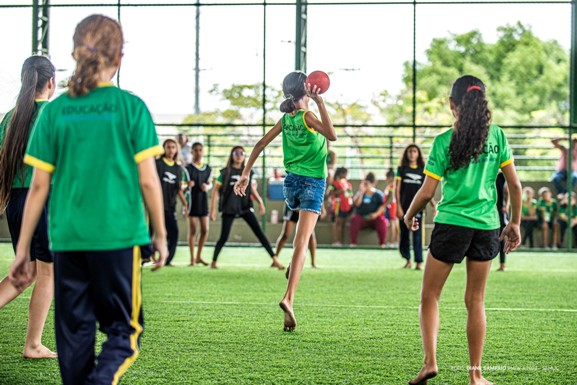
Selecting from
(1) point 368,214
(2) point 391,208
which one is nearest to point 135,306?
(1) point 368,214

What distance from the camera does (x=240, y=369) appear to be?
18.7 feet

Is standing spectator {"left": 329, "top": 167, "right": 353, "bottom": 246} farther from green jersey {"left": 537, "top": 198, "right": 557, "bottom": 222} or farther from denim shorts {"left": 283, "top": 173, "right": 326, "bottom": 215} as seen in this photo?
denim shorts {"left": 283, "top": 173, "right": 326, "bottom": 215}

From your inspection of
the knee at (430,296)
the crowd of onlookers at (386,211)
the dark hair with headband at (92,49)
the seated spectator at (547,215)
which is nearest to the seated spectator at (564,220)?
the crowd of onlookers at (386,211)

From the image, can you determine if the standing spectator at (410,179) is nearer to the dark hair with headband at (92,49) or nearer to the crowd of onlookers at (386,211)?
the crowd of onlookers at (386,211)

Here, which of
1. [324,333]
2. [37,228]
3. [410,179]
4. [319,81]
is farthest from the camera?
[410,179]

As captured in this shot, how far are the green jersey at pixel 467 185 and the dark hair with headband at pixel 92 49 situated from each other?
6.31 feet

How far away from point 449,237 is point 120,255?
1936mm

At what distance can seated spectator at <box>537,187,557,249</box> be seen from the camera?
19.2m

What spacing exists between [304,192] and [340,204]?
11689mm

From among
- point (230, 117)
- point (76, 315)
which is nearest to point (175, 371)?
point (76, 315)

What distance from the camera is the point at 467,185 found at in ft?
16.6

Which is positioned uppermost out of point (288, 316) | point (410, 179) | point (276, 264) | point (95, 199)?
point (95, 199)

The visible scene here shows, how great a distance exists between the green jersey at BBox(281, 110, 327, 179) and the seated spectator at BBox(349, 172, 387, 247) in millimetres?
11382

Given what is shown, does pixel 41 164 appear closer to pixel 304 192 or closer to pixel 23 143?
pixel 23 143
